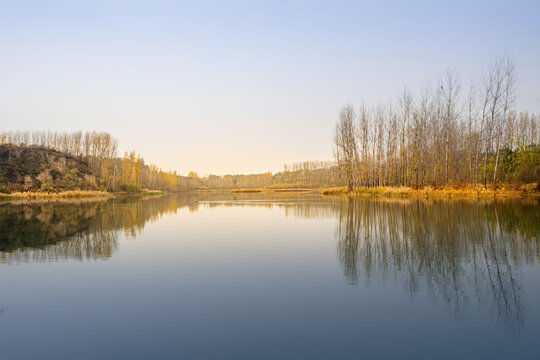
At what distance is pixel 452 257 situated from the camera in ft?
21.1

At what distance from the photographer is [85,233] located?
1117 cm

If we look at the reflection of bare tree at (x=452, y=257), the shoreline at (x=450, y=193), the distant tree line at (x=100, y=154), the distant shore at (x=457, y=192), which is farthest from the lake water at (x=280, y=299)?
the distant tree line at (x=100, y=154)

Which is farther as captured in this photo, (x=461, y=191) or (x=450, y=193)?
(x=450, y=193)

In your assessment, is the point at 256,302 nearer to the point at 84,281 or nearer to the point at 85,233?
the point at 84,281

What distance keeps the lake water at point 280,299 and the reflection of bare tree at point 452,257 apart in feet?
0.11

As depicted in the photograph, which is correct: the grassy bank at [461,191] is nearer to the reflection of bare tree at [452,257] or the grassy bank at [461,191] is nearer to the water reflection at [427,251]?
the water reflection at [427,251]

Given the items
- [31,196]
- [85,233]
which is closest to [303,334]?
[85,233]

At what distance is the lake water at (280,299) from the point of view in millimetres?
3219

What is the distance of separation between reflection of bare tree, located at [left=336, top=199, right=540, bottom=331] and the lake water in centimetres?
3

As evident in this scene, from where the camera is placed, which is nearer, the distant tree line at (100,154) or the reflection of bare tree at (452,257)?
the reflection of bare tree at (452,257)

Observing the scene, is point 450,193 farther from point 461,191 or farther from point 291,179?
point 291,179

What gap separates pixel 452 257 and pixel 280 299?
3.95 m

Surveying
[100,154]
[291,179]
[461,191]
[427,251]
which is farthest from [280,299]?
[291,179]

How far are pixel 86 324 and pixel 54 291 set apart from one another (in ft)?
5.96
